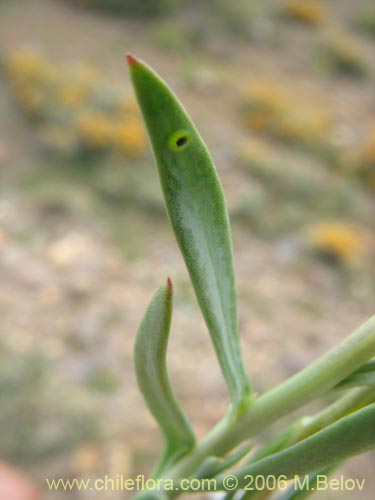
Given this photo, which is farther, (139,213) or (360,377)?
(139,213)

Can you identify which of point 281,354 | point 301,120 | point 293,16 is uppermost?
point 293,16

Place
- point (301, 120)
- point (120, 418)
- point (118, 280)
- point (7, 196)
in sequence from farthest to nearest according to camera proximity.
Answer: point (301, 120) → point (7, 196) → point (118, 280) → point (120, 418)

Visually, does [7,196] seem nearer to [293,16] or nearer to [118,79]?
[118,79]

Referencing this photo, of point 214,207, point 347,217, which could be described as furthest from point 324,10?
point 214,207

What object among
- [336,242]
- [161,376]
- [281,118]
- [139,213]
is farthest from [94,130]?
[161,376]

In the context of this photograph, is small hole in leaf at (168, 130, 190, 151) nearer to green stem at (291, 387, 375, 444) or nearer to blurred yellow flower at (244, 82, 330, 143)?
green stem at (291, 387, 375, 444)

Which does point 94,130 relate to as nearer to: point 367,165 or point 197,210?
point 367,165

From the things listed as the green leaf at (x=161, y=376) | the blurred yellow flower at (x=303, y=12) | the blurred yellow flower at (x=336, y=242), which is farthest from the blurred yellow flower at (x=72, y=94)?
the green leaf at (x=161, y=376)
